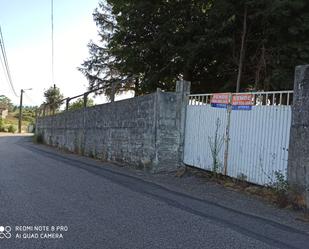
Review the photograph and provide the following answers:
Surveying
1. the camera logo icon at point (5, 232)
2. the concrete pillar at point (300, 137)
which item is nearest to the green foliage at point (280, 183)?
the concrete pillar at point (300, 137)

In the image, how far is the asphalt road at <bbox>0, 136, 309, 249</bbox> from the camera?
516cm

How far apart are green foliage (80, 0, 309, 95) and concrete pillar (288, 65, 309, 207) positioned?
4.64 meters

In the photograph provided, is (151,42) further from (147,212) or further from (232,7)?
(147,212)

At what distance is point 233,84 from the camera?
15148 mm

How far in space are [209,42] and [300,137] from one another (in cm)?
777

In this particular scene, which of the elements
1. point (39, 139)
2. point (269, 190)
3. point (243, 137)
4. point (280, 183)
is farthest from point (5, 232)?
point (39, 139)

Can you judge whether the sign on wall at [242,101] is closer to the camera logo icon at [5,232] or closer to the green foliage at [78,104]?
the camera logo icon at [5,232]

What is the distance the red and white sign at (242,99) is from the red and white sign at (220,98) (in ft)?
0.76

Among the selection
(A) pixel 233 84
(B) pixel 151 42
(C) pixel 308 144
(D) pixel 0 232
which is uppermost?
(B) pixel 151 42

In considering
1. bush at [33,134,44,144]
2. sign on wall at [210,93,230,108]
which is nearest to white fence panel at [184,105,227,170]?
sign on wall at [210,93,230,108]

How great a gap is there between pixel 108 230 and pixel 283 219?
2830 millimetres

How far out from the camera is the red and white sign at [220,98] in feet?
33.0

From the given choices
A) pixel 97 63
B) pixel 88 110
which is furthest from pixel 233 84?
pixel 97 63

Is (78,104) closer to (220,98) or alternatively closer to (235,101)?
(220,98)
